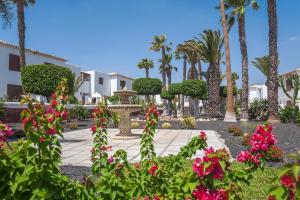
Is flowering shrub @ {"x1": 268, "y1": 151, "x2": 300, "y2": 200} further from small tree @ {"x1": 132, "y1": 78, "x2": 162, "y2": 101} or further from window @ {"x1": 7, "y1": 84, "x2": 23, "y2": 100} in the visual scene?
small tree @ {"x1": 132, "y1": 78, "x2": 162, "y2": 101}

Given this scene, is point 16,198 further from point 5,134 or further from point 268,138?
point 268,138

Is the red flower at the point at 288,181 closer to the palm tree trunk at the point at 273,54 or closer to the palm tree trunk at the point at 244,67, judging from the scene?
the palm tree trunk at the point at 273,54

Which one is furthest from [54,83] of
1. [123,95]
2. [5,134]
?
[5,134]

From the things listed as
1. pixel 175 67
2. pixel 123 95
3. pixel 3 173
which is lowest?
pixel 3 173

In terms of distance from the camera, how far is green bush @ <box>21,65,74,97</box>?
19336 millimetres

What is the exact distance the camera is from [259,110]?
3130cm

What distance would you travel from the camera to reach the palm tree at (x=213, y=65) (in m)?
34.5

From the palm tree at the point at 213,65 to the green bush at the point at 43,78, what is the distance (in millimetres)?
18105

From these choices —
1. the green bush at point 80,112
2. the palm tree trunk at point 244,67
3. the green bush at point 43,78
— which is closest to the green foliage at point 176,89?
the palm tree trunk at point 244,67

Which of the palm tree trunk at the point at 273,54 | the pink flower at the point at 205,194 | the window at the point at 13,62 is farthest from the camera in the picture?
the window at the point at 13,62

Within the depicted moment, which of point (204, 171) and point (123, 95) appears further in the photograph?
point (123, 95)

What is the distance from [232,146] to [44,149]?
9.46 m

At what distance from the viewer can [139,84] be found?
39.6m

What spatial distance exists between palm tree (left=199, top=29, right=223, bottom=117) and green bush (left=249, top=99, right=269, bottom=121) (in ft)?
11.8
